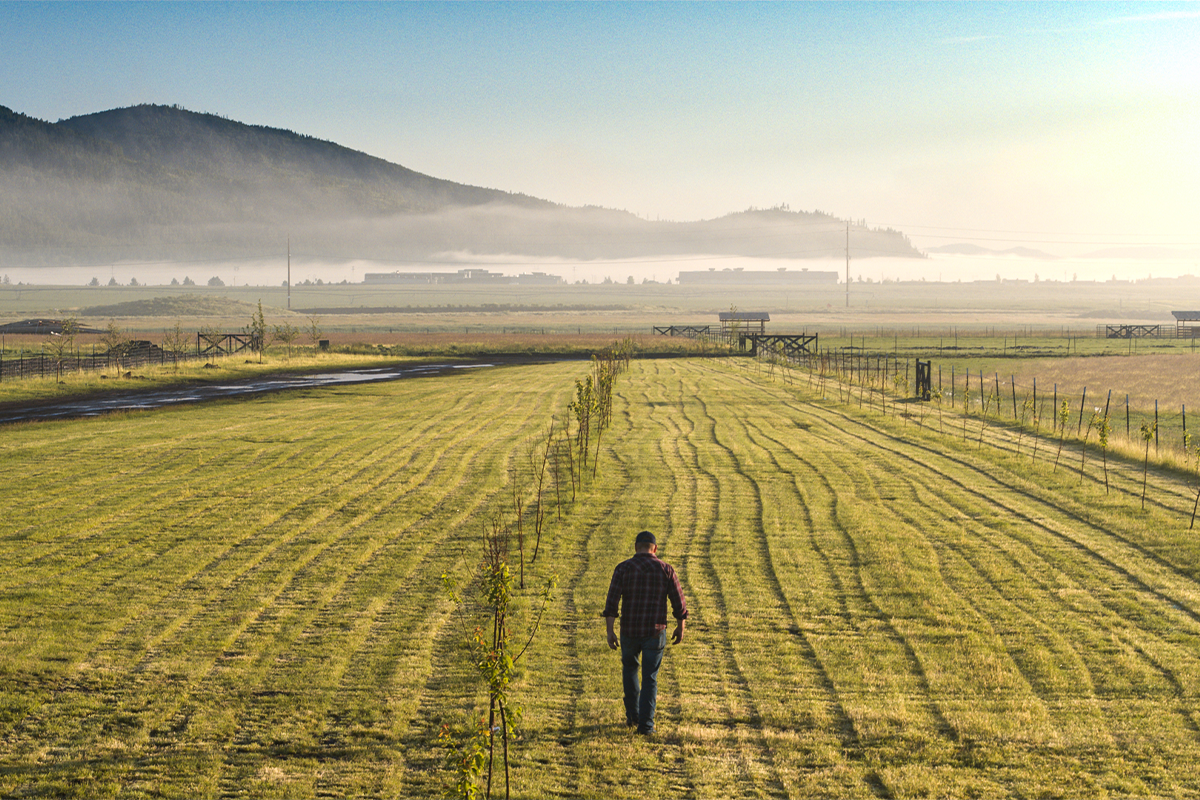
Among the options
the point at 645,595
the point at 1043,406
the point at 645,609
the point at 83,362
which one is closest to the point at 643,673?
the point at 645,609

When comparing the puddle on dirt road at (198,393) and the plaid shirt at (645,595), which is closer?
the plaid shirt at (645,595)

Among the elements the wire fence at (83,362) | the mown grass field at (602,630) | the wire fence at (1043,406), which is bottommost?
the mown grass field at (602,630)

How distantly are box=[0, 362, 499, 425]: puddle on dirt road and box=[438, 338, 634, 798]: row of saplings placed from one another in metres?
18.9

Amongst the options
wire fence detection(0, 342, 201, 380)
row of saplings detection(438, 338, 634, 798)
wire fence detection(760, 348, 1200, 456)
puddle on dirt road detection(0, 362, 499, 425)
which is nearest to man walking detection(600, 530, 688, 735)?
row of saplings detection(438, 338, 634, 798)

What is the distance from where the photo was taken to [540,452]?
24.5 meters

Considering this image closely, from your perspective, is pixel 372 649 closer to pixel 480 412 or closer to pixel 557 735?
pixel 557 735

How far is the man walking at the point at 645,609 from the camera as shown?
841 centimetres

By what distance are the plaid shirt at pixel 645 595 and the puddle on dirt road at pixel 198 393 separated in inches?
1197

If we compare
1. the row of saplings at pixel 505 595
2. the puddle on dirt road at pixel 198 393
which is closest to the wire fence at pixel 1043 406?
the row of saplings at pixel 505 595

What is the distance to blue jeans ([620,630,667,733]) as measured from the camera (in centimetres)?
845

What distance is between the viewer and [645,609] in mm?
8406

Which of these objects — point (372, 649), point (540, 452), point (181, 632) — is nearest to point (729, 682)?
point (372, 649)

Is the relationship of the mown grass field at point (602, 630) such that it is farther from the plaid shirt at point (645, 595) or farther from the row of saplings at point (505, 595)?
the plaid shirt at point (645, 595)

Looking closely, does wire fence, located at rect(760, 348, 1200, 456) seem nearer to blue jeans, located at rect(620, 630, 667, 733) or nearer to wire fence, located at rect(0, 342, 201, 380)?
blue jeans, located at rect(620, 630, 667, 733)
